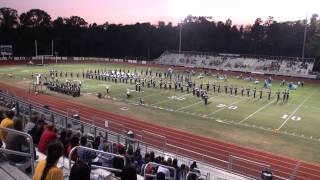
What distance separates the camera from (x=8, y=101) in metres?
19.2

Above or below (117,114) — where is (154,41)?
above

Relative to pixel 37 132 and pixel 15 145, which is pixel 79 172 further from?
pixel 37 132

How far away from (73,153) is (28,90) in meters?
30.3

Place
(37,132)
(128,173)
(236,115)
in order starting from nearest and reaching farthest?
(128,173) < (37,132) < (236,115)

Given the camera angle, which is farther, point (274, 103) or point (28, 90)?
point (28, 90)

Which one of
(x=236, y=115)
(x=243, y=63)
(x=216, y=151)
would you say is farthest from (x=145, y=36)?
(x=216, y=151)

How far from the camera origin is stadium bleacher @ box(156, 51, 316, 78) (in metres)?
58.9

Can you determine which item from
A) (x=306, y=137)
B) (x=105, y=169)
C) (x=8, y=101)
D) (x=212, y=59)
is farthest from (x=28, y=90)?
(x=212, y=59)

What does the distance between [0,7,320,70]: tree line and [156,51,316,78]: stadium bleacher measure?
22.3ft

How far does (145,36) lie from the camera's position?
88.0 meters

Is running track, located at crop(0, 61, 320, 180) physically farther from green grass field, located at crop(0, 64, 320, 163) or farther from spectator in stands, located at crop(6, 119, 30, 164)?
spectator in stands, located at crop(6, 119, 30, 164)

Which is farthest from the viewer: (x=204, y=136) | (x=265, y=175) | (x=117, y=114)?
(x=117, y=114)

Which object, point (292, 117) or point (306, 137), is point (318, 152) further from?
point (292, 117)

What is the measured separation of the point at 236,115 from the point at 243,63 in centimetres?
4255
